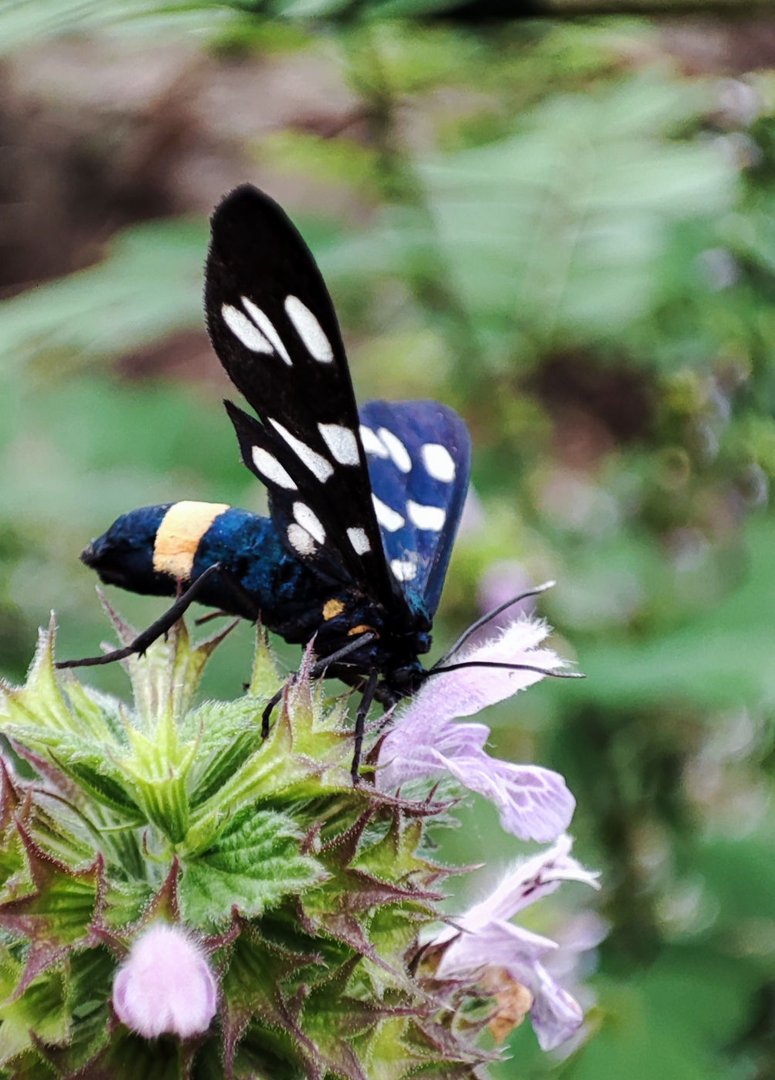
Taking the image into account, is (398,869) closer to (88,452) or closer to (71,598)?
(71,598)

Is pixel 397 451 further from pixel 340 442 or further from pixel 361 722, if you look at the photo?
pixel 361 722

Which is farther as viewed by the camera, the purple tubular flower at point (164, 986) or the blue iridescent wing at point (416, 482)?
the blue iridescent wing at point (416, 482)

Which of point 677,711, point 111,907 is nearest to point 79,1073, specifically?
point 111,907

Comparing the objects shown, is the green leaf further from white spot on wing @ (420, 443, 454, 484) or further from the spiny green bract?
white spot on wing @ (420, 443, 454, 484)

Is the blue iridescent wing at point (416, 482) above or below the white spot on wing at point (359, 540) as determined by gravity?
below

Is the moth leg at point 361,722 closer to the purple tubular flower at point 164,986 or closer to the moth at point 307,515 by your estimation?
the moth at point 307,515

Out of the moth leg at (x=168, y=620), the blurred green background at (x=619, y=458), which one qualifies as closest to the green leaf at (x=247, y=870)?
the moth leg at (x=168, y=620)
